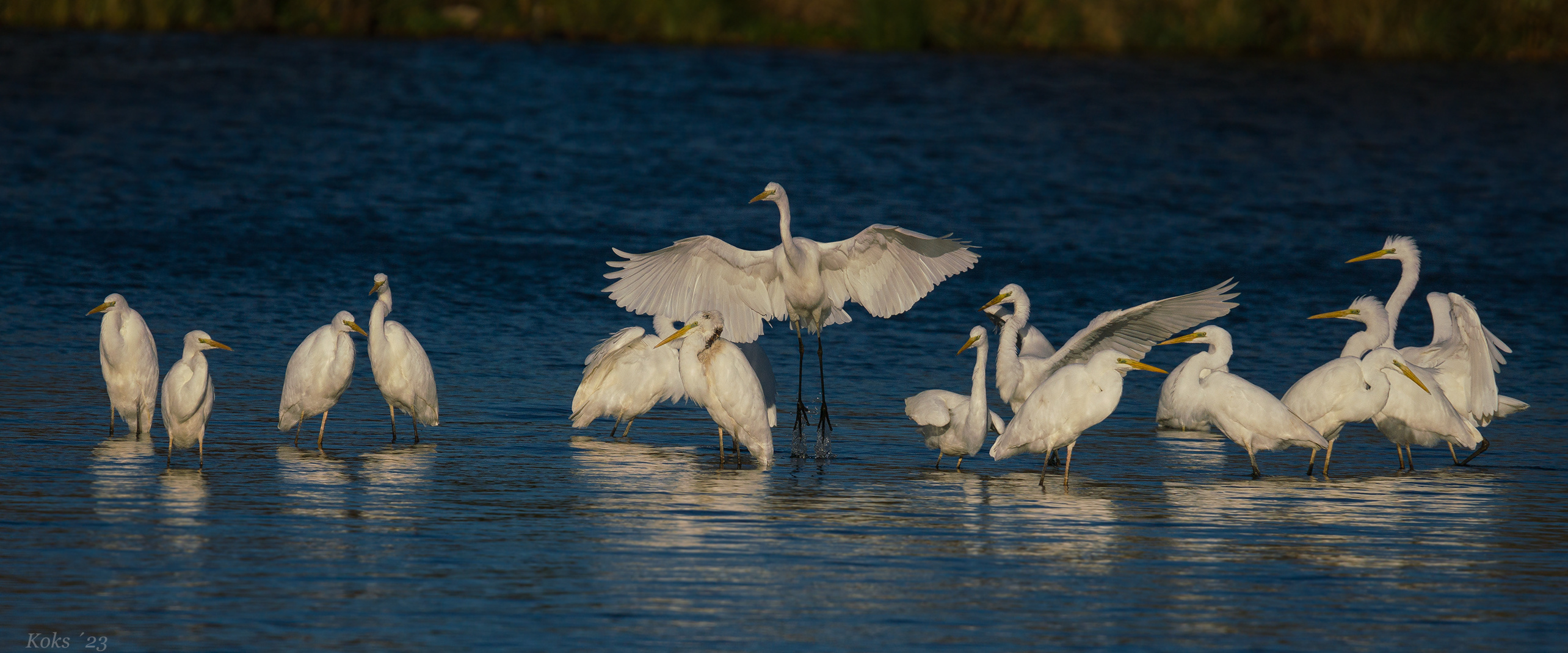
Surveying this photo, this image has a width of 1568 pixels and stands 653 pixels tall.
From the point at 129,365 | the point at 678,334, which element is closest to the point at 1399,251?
the point at 678,334

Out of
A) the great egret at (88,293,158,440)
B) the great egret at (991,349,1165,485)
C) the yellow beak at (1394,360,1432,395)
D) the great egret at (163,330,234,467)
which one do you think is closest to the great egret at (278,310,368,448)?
the great egret at (163,330,234,467)

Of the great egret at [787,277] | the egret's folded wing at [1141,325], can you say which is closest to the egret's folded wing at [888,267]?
the great egret at [787,277]

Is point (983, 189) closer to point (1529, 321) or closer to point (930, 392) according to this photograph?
point (1529, 321)

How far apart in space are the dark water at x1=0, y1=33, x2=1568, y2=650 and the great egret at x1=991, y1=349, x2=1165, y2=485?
313mm

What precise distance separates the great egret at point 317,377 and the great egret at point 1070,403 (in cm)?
376

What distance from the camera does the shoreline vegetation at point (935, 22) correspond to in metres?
35.4

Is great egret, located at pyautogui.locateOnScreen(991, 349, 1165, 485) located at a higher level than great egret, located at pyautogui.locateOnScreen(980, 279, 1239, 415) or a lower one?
lower

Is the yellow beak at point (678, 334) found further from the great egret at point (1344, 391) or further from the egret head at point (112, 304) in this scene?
the great egret at point (1344, 391)

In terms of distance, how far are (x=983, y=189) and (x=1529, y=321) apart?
8793 mm

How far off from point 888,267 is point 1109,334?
146 centimetres

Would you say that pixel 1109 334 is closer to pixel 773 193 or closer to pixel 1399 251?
pixel 773 193

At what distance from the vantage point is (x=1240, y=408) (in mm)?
9359

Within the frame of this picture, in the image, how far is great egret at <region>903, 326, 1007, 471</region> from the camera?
9.30 metres

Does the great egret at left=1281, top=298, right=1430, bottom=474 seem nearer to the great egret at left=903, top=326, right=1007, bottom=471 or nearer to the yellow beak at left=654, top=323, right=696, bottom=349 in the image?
the great egret at left=903, top=326, right=1007, bottom=471
